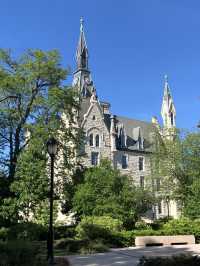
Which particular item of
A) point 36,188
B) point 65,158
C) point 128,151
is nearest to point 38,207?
point 36,188

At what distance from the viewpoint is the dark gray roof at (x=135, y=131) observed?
7206cm

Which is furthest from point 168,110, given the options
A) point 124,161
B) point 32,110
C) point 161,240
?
point 161,240

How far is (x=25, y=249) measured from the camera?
14070 mm

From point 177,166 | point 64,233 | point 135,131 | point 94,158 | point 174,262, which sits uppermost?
point 135,131

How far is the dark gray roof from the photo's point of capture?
72062mm

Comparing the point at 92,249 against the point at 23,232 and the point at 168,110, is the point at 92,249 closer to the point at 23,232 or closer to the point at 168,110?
the point at 23,232

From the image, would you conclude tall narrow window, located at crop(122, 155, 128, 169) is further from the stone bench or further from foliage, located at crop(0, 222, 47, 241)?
the stone bench

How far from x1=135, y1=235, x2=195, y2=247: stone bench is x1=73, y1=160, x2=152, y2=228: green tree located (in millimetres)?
6358

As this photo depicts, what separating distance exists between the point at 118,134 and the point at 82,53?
75.5 feet

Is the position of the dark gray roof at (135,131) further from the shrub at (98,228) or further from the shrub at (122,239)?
the shrub at (122,239)

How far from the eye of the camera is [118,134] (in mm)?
69312

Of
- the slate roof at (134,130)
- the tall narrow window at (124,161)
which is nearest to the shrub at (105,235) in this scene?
the tall narrow window at (124,161)

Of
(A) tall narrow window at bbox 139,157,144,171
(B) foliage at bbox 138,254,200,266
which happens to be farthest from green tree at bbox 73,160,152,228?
(A) tall narrow window at bbox 139,157,144,171

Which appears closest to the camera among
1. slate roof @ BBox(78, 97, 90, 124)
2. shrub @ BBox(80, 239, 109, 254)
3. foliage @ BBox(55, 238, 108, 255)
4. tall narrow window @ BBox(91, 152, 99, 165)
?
shrub @ BBox(80, 239, 109, 254)
